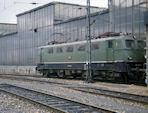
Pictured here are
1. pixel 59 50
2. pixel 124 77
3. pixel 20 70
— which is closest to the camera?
pixel 124 77

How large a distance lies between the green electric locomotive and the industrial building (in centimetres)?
303

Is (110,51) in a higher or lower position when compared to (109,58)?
higher

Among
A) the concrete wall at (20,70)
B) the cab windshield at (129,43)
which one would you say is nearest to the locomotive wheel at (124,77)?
the cab windshield at (129,43)

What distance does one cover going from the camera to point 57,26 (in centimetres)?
3694

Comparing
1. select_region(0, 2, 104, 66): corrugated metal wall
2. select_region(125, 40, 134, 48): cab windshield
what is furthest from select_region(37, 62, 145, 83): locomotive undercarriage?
select_region(0, 2, 104, 66): corrugated metal wall

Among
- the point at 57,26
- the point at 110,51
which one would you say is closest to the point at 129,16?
the point at 110,51

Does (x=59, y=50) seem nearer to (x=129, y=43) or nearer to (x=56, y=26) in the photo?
(x=129, y=43)

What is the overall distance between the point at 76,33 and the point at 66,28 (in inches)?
108

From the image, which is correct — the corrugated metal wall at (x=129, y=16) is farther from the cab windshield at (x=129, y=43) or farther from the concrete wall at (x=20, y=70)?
the concrete wall at (x=20, y=70)

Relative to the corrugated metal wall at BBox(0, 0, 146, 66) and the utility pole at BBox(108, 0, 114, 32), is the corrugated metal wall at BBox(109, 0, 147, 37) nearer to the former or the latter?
the corrugated metal wall at BBox(0, 0, 146, 66)

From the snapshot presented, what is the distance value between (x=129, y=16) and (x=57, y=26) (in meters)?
14.4

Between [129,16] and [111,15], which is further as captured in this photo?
[111,15]

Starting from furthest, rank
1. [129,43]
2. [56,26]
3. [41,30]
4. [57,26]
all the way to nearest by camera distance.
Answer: [41,30], [56,26], [57,26], [129,43]

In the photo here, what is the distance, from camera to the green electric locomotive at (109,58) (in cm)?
1966
